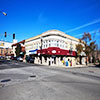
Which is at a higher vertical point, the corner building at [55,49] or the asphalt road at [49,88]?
the corner building at [55,49]

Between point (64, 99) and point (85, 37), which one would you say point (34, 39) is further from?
point (64, 99)

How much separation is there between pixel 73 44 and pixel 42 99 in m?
29.5

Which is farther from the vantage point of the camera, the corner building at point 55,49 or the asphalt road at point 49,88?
the corner building at point 55,49

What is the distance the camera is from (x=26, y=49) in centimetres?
3684

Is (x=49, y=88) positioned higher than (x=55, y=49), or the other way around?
(x=55, y=49)

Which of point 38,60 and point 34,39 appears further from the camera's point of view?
point 34,39

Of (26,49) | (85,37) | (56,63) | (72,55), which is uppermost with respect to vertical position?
(85,37)

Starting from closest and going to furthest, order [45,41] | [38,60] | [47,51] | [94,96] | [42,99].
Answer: [42,99] → [94,96] → [47,51] → [45,41] → [38,60]

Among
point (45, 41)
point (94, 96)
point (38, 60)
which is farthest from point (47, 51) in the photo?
point (94, 96)

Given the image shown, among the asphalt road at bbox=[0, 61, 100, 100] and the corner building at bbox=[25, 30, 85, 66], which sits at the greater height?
the corner building at bbox=[25, 30, 85, 66]

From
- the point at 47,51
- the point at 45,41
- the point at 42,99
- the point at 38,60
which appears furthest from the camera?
the point at 38,60

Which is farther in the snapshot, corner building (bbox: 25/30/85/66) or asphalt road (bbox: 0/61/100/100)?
corner building (bbox: 25/30/85/66)

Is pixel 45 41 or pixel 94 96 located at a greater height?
pixel 45 41

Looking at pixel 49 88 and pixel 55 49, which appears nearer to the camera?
pixel 49 88
